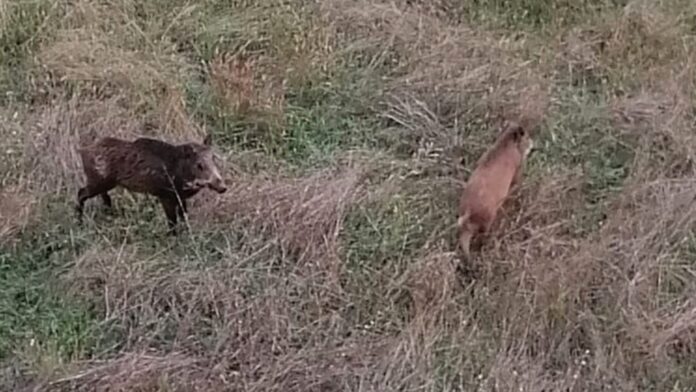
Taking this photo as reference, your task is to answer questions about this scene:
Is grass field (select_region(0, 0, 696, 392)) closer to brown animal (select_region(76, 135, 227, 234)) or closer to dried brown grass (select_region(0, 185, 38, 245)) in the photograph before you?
dried brown grass (select_region(0, 185, 38, 245))

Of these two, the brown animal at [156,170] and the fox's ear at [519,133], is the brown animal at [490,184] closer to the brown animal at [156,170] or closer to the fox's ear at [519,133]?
the fox's ear at [519,133]

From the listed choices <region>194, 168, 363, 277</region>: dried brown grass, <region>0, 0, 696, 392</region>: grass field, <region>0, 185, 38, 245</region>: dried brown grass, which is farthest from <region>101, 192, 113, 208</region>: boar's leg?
<region>194, 168, 363, 277</region>: dried brown grass

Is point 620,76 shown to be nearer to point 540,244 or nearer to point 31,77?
point 540,244

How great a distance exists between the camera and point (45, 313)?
13.3ft

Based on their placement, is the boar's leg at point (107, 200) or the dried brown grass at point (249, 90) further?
the dried brown grass at point (249, 90)

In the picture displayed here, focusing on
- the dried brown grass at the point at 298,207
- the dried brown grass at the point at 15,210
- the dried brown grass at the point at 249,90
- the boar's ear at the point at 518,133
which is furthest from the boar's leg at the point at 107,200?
the boar's ear at the point at 518,133

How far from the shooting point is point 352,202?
4.46 metres

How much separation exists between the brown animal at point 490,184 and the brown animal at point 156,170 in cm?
82

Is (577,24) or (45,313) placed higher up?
(577,24)

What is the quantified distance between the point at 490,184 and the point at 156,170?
1109 mm

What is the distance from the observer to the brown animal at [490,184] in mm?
4156

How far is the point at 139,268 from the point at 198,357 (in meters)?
0.44

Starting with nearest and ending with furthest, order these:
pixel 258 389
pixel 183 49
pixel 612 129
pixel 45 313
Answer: pixel 258 389 → pixel 45 313 → pixel 612 129 → pixel 183 49

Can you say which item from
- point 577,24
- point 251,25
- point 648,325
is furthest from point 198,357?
point 577,24
